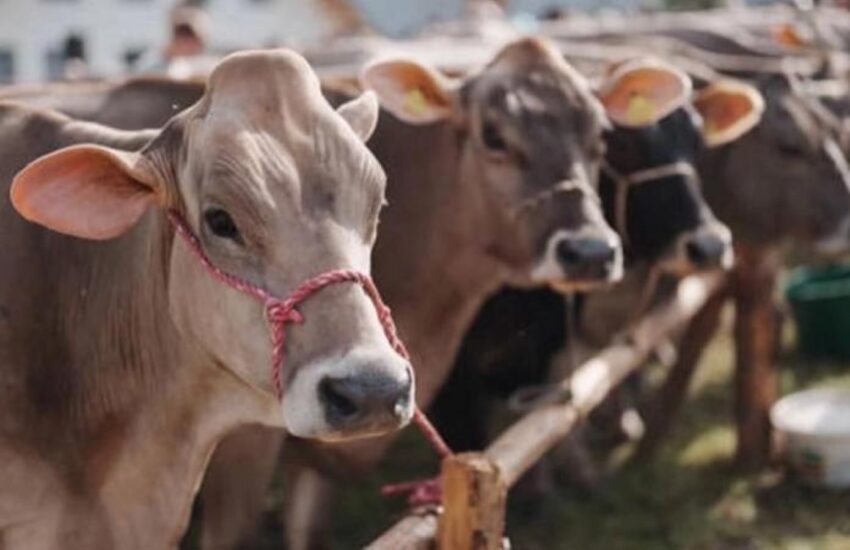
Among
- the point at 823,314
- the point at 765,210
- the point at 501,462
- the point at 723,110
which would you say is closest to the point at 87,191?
the point at 501,462

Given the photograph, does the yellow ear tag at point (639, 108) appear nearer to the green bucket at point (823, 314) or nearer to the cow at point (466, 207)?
the cow at point (466, 207)

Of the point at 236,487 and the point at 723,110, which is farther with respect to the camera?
the point at 723,110

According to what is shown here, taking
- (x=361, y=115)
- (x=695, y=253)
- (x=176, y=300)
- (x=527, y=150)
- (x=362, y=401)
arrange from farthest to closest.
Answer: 1. (x=695, y=253)
2. (x=527, y=150)
3. (x=361, y=115)
4. (x=176, y=300)
5. (x=362, y=401)

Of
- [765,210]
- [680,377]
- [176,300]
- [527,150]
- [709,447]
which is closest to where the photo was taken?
[176,300]

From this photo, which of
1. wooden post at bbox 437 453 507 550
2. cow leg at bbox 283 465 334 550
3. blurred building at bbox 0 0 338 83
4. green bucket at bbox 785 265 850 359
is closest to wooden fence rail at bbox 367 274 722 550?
wooden post at bbox 437 453 507 550

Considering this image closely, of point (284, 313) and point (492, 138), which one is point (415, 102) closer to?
point (492, 138)

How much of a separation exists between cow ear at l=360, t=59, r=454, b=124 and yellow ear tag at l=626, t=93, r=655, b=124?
1.95ft

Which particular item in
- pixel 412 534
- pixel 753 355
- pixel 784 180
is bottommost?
pixel 753 355

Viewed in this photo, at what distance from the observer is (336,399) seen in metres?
2.41

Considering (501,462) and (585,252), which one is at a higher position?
(585,252)

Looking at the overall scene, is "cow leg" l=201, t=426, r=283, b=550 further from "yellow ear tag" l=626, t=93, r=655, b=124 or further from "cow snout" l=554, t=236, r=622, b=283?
"yellow ear tag" l=626, t=93, r=655, b=124

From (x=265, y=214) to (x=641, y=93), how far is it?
2338 mm

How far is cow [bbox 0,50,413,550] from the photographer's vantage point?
2520 millimetres

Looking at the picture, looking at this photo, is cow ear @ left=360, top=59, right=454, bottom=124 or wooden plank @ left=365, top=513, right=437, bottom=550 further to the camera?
cow ear @ left=360, top=59, right=454, bottom=124
